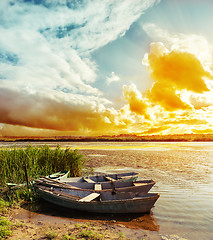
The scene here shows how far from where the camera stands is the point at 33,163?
13.4 m

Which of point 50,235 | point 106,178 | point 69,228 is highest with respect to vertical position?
point 106,178

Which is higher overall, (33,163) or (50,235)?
(33,163)

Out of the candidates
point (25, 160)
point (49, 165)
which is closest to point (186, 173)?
point (49, 165)

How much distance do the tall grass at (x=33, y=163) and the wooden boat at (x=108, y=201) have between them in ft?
10.6

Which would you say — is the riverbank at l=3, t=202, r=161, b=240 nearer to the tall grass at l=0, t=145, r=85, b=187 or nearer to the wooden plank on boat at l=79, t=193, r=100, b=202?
the wooden plank on boat at l=79, t=193, r=100, b=202

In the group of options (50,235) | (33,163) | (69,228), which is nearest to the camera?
(50,235)

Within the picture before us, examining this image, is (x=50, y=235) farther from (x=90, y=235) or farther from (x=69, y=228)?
(x=90, y=235)

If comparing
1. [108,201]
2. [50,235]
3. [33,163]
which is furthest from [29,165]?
[50,235]

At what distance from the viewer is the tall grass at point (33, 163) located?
12.3 m

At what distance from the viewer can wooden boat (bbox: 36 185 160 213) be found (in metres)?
8.39

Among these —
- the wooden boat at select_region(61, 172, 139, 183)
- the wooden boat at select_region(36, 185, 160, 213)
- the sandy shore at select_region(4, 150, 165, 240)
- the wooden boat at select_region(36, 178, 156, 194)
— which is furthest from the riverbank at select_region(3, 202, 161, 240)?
the wooden boat at select_region(61, 172, 139, 183)

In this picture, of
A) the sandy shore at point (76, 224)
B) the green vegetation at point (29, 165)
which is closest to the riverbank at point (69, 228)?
the sandy shore at point (76, 224)

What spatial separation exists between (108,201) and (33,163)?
6.99 metres

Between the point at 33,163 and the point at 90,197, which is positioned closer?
the point at 90,197
